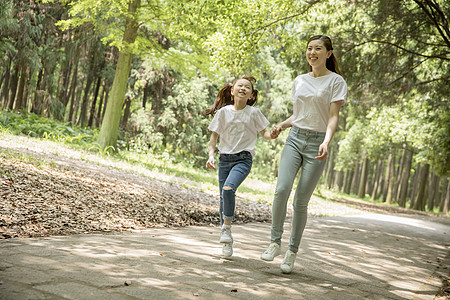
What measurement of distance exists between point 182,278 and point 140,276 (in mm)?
327

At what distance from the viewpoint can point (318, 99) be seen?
3.88 m

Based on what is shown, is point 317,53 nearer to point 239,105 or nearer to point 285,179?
point 239,105

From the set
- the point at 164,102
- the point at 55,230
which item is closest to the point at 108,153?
the point at 164,102

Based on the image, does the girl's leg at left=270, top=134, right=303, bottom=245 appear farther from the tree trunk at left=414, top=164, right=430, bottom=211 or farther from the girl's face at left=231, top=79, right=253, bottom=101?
the tree trunk at left=414, top=164, right=430, bottom=211

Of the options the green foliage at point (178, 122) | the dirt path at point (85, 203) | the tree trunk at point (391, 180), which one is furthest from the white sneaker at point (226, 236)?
the tree trunk at point (391, 180)

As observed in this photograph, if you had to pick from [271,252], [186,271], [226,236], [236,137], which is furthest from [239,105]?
[186,271]

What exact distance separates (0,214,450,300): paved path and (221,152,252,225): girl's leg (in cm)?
47

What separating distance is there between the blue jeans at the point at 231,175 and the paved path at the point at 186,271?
511 mm

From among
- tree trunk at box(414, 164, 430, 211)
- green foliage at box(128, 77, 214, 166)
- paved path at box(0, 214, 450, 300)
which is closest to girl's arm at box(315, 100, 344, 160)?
paved path at box(0, 214, 450, 300)

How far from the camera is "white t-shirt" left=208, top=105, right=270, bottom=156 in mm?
4391

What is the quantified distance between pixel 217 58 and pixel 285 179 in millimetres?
7546

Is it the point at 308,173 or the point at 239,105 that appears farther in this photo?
the point at 239,105

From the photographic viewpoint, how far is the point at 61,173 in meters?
7.70

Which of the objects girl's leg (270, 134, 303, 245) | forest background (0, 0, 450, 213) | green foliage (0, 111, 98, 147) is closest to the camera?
girl's leg (270, 134, 303, 245)
